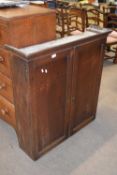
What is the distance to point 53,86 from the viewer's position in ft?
5.07

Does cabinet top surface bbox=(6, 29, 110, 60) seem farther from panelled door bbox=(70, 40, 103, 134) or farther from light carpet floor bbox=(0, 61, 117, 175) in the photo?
light carpet floor bbox=(0, 61, 117, 175)

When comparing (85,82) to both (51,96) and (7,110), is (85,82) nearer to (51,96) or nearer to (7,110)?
(51,96)

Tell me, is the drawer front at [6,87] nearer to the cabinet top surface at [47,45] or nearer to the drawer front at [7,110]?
the drawer front at [7,110]

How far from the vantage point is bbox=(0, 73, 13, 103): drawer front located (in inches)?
67.1

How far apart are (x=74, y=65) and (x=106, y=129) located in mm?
837

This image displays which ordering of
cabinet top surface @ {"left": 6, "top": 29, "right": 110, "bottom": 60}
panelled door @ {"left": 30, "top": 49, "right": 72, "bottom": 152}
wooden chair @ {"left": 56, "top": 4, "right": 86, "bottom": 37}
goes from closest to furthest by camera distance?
1. cabinet top surface @ {"left": 6, "top": 29, "right": 110, "bottom": 60}
2. panelled door @ {"left": 30, "top": 49, "right": 72, "bottom": 152}
3. wooden chair @ {"left": 56, "top": 4, "right": 86, "bottom": 37}

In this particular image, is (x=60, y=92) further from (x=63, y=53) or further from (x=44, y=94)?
(x=63, y=53)

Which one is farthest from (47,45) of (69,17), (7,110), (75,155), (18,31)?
(69,17)

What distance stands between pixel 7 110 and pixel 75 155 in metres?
0.70

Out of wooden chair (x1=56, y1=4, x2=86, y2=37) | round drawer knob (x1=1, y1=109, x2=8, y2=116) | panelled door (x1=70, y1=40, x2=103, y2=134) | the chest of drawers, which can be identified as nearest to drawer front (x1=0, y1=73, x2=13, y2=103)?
the chest of drawers

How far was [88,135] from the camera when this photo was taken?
202cm

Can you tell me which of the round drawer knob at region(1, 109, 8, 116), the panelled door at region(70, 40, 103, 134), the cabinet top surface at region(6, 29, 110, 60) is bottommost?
the round drawer knob at region(1, 109, 8, 116)

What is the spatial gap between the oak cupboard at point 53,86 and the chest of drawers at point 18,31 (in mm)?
143

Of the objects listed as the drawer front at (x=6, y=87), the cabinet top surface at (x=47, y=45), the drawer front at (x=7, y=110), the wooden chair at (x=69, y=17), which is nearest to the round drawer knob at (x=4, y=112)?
the drawer front at (x=7, y=110)
